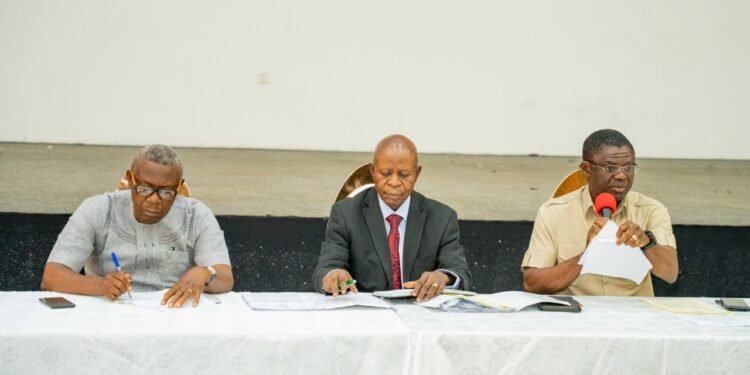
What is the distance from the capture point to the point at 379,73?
801 centimetres

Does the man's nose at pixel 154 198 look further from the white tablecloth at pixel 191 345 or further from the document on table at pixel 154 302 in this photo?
the white tablecloth at pixel 191 345

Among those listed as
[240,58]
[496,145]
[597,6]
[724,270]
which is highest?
[597,6]

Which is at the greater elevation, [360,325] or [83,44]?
[83,44]

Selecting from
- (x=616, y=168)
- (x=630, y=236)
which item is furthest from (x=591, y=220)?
(x=630, y=236)

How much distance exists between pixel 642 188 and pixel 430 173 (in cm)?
149

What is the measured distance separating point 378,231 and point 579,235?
0.75 m

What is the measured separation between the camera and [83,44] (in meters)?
7.74

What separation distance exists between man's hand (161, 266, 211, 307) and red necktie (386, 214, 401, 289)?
0.68 metres

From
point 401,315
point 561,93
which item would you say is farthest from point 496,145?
point 401,315

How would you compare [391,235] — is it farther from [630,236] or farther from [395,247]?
[630,236]

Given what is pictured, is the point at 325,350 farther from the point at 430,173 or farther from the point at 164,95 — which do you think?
the point at 164,95

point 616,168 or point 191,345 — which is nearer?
point 191,345

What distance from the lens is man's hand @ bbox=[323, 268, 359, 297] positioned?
2820 millimetres

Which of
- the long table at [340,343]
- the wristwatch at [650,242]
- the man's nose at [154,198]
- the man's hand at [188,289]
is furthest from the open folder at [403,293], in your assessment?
the man's nose at [154,198]
